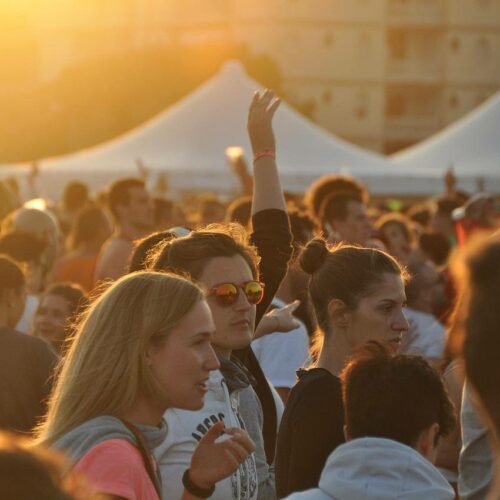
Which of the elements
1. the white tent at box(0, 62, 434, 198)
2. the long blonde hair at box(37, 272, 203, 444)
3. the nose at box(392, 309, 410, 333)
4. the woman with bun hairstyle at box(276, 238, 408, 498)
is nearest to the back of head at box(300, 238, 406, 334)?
the woman with bun hairstyle at box(276, 238, 408, 498)

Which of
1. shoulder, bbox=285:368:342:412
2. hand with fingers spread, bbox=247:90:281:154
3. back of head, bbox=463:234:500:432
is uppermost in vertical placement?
hand with fingers spread, bbox=247:90:281:154

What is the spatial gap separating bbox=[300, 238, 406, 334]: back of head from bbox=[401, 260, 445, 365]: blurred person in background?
285 cm

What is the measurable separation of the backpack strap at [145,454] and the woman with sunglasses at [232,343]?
1.73 feet

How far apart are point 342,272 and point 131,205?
16.0 ft

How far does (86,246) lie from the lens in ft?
32.0

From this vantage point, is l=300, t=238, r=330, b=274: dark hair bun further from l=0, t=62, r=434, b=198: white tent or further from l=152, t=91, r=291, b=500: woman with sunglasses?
l=0, t=62, r=434, b=198: white tent

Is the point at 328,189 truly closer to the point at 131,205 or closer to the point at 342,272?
the point at 131,205

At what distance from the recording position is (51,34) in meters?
86.6

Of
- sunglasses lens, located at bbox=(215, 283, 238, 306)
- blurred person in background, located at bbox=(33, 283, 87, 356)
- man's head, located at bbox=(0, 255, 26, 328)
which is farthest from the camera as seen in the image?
blurred person in background, located at bbox=(33, 283, 87, 356)

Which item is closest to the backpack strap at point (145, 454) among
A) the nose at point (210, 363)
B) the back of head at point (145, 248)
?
the nose at point (210, 363)

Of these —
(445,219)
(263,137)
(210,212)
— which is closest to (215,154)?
(445,219)

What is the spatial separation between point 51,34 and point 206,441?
8493cm

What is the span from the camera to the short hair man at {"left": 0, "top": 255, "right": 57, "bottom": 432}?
5062mm

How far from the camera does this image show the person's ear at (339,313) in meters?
4.54
